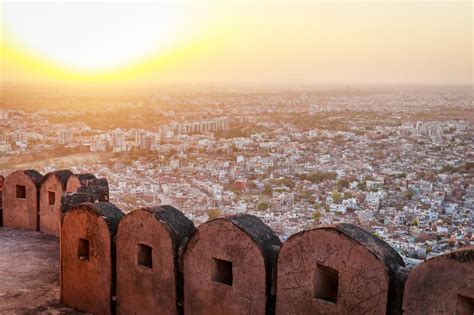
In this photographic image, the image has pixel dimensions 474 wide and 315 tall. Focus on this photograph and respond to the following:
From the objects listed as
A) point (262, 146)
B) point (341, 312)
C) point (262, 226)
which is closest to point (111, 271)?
point (262, 226)

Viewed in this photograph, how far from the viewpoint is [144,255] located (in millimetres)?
5816

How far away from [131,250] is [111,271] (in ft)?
1.31

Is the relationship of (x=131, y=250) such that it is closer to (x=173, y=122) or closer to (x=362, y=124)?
(x=173, y=122)

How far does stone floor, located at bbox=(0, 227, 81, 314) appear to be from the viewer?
6.39 m

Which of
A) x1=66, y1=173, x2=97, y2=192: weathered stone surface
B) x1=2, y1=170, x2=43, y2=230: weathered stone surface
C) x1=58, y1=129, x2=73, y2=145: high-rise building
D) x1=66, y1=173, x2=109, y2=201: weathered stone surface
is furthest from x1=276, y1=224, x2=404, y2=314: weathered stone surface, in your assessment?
x1=58, y1=129, x2=73, y2=145: high-rise building

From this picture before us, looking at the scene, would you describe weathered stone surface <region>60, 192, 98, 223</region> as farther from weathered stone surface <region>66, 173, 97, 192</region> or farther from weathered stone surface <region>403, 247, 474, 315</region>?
weathered stone surface <region>403, 247, 474, 315</region>

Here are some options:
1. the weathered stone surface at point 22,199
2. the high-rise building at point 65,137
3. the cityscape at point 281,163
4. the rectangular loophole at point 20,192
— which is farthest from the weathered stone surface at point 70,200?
the high-rise building at point 65,137

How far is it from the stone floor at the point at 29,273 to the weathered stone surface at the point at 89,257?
264mm

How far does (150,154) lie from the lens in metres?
35.2

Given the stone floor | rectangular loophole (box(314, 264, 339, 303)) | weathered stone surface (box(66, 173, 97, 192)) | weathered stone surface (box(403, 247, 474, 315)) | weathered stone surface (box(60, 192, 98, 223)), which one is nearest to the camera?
weathered stone surface (box(403, 247, 474, 315))

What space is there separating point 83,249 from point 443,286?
3858mm

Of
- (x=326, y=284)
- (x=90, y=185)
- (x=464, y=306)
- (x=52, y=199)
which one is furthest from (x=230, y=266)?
(x=52, y=199)

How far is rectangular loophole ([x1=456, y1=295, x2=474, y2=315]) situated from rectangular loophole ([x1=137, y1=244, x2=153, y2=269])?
299 centimetres

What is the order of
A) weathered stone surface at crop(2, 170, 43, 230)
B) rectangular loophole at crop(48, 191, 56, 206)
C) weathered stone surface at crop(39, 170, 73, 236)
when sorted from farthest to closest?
weathered stone surface at crop(2, 170, 43, 230)
rectangular loophole at crop(48, 191, 56, 206)
weathered stone surface at crop(39, 170, 73, 236)
